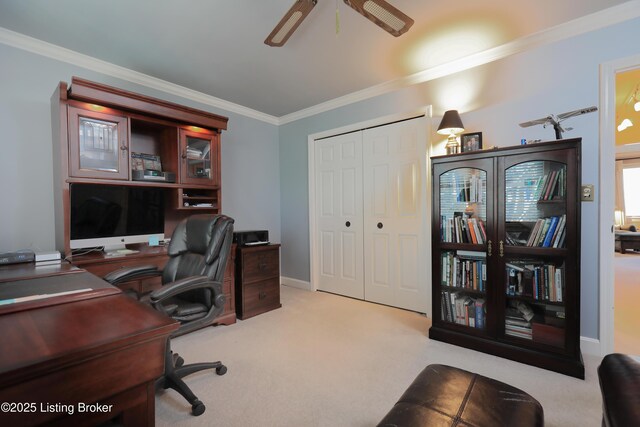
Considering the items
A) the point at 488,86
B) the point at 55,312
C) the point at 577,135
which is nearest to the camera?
the point at 55,312

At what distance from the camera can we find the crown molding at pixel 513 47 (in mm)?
2052

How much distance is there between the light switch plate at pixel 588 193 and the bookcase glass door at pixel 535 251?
0.35 m

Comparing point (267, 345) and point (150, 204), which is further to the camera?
point (150, 204)

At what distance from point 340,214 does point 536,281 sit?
2215 millimetres

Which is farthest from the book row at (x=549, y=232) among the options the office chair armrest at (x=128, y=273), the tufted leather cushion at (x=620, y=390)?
the office chair armrest at (x=128, y=273)

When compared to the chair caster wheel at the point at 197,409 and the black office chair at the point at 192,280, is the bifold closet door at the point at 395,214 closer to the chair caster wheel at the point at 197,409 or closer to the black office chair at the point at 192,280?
the black office chair at the point at 192,280

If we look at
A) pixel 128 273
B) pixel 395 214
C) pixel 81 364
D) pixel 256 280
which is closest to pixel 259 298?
pixel 256 280

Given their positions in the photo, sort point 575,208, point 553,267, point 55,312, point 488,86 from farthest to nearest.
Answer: point 488,86
point 553,267
point 575,208
point 55,312

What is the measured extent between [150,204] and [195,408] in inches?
75.8

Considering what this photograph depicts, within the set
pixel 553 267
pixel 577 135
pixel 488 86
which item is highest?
pixel 488 86

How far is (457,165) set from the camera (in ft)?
7.79

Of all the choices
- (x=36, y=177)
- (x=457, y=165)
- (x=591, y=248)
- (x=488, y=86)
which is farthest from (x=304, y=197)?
(x=591, y=248)

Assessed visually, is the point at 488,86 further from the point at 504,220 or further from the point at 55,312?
the point at 55,312

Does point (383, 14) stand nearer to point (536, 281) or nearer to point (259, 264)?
point (536, 281)
